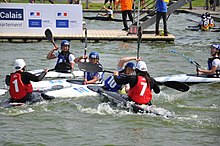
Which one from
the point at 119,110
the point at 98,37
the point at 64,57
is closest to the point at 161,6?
the point at 98,37

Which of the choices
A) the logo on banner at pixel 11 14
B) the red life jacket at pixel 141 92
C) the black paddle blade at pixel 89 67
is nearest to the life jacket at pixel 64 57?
the black paddle blade at pixel 89 67

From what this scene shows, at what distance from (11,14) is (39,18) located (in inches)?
40.0

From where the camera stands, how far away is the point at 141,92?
10.9 m

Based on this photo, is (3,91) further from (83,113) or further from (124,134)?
(124,134)

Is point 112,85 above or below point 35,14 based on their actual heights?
below

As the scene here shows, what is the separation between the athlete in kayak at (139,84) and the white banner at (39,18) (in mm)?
10625

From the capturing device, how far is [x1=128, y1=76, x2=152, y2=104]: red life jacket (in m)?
10.8

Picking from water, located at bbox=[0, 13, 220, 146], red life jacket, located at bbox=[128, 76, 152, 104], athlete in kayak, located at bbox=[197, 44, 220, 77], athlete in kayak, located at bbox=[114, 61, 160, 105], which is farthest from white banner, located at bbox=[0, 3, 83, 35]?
red life jacket, located at bbox=[128, 76, 152, 104]

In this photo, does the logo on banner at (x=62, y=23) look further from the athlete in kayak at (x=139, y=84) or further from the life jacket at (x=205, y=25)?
the athlete in kayak at (x=139, y=84)

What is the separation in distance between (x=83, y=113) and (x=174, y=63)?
7.15m

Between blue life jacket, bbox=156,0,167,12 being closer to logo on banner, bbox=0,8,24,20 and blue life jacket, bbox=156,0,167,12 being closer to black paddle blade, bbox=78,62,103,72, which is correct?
logo on banner, bbox=0,8,24,20

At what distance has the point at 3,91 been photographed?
12352 mm

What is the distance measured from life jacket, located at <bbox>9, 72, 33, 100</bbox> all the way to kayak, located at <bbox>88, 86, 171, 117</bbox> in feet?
5.12

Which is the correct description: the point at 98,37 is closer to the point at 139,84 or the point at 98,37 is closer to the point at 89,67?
the point at 89,67
